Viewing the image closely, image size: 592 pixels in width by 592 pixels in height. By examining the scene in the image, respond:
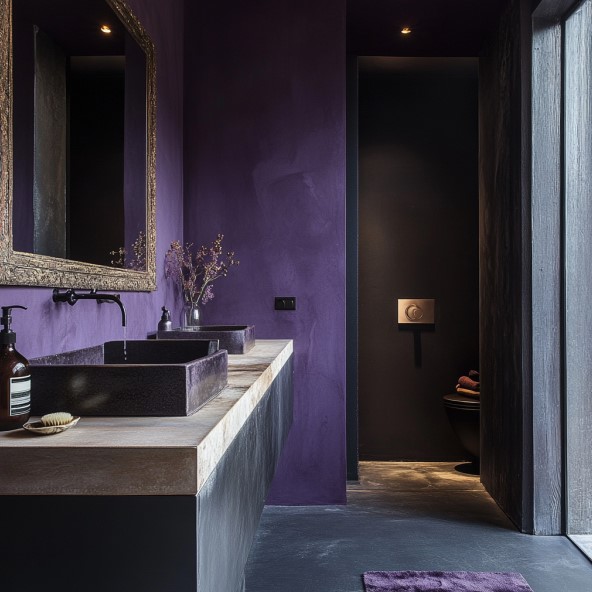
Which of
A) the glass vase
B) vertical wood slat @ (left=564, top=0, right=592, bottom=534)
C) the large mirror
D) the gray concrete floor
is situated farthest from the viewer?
the glass vase

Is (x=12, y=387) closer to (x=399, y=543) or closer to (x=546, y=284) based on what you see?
(x=399, y=543)

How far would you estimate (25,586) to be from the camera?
93 cm

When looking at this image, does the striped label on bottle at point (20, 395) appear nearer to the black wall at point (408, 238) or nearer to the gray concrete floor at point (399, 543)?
the gray concrete floor at point (399, 543)

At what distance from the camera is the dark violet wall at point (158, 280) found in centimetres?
157

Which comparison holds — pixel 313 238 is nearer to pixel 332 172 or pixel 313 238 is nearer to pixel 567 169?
pixel 332 172

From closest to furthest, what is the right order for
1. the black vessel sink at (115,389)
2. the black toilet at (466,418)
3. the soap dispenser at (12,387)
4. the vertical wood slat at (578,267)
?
the soap dispenser at (12,387), the black vessel sink at (115,389), the vertical wood slat at (578,267), the black toilet at (466,418)

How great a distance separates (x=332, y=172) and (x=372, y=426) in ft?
5.74

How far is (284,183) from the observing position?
3230 mm

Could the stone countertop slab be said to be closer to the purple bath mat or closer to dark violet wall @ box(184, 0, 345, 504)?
the purple bath mat

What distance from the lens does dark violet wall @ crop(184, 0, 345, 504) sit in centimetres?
321

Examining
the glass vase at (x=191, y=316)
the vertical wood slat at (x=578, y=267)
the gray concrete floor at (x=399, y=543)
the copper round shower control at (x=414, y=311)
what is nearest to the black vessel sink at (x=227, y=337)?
the glass vase at (x=191, y=316)

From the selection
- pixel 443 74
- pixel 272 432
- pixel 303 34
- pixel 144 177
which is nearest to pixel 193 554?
pixel 272 432

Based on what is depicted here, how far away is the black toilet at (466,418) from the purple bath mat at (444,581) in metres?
1.32

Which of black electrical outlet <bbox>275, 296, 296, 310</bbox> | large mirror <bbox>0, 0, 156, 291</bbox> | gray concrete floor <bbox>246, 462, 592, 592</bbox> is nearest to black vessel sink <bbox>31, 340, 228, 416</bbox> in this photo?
large mirror <bbox>0, 0, 156, 291</bbox>
